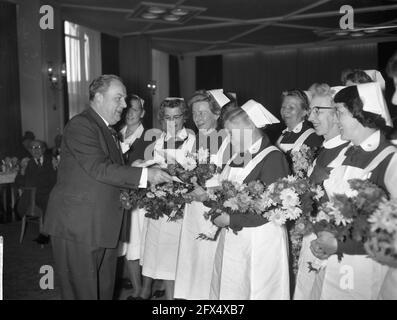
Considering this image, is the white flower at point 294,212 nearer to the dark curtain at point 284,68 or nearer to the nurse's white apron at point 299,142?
the nurse's white apron at point 299,142

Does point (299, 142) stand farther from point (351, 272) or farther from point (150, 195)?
point (351, 272)

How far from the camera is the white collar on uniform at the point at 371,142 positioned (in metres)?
2.19

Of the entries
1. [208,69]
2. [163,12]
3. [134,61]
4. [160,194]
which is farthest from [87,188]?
[208,69]

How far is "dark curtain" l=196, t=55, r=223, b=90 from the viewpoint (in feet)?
53.4

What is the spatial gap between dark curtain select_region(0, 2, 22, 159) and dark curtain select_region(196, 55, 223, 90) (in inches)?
331

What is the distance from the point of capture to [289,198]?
237cm

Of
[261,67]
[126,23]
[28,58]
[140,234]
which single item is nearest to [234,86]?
[261,67]

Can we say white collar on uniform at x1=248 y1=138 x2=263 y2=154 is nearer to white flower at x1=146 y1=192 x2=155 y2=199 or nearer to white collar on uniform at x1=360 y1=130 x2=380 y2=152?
white collar on uniform at x1=360 y1=130 x2=380 y2=152

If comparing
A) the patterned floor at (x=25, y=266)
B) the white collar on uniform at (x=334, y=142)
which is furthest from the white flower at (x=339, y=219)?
the patterned floor at (x=25, y=266)

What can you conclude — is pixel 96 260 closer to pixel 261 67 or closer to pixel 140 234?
pixel 140 234

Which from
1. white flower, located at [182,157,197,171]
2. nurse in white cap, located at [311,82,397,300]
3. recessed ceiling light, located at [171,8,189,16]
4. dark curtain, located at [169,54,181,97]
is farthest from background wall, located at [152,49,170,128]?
nurse in white cap, located at [311,82,397,300]

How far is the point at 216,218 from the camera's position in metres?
2.63

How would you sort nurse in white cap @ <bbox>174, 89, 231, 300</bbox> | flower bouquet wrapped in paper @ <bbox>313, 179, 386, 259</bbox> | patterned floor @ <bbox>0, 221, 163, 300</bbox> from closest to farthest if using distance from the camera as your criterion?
flower bouquet wrapped in paper @ <bbox>313, 179, 386, 259</bbox>, nurse in white cap @ <bbox>174, 89, 231, 300</bbox>, patterned floor @ <bbox>0, 221, 163, 300</bbox>

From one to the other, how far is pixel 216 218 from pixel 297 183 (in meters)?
0.53
